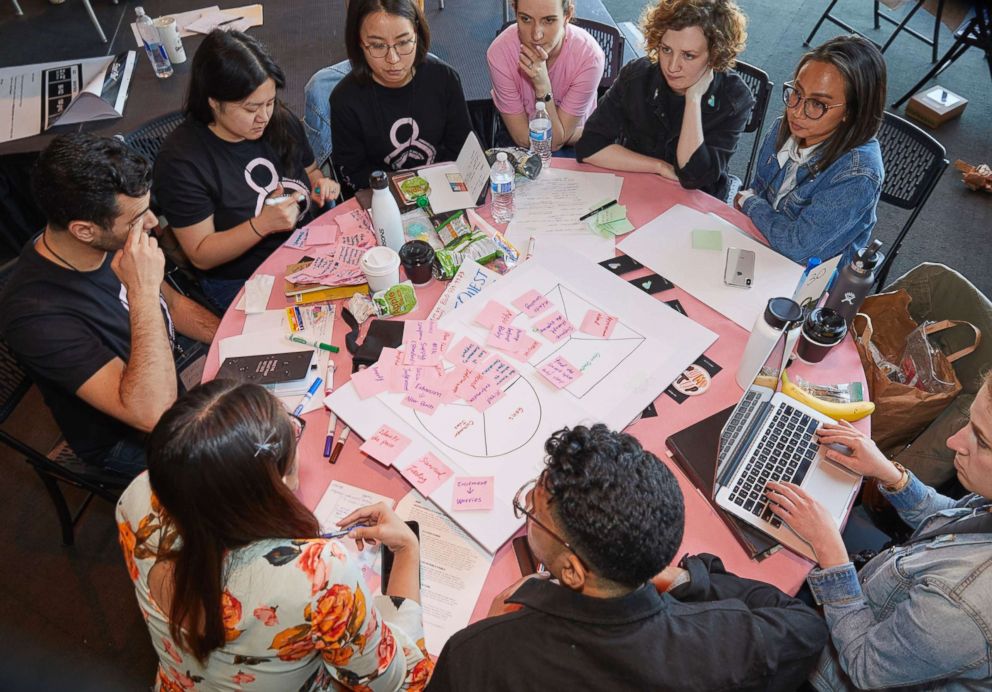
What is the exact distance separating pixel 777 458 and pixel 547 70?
1995 mm

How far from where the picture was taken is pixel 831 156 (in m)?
1.98

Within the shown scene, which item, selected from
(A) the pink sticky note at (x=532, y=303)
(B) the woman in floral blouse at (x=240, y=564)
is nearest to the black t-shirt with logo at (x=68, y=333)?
(B) the woman in floral blouse at (x=240, y=564)

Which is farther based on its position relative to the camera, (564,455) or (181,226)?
(181,226)

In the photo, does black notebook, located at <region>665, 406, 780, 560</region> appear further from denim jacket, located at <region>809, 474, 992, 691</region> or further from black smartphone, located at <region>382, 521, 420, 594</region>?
black smartphone, located at <region>382, 521, 420, 594</region>

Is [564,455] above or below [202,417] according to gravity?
above

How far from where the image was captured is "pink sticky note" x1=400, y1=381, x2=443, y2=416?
5.36 ft

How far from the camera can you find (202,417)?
3.49 ft

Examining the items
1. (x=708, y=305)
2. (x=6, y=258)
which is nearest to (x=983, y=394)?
(x=708, y=305)

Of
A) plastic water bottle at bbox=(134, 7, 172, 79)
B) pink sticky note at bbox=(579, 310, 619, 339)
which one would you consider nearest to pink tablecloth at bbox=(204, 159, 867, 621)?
pink sticky note at bbox=(579, 310, 619, 339)

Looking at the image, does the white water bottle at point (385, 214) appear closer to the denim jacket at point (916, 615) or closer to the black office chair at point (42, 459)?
the black office chair at point (42, 459)

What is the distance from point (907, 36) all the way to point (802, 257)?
411cm

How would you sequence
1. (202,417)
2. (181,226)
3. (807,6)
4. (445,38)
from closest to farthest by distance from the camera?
(202,417)
(181,226)
(445,38)
(807,6)

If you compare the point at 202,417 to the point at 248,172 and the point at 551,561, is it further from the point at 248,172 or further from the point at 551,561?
the point at 248,172

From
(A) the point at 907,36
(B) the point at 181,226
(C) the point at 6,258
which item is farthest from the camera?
(A) the point at 907,36
